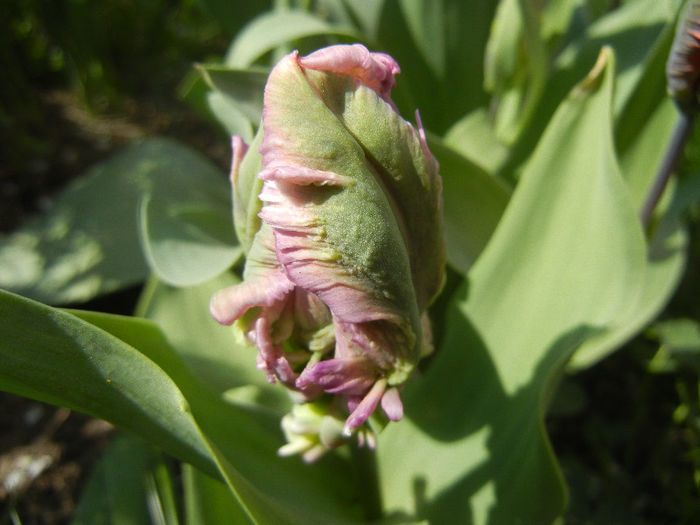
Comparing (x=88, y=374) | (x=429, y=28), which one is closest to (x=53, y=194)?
(x=429, y=28)

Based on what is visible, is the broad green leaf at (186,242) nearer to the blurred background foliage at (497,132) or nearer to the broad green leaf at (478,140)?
the blurred background foliage at (497,132)

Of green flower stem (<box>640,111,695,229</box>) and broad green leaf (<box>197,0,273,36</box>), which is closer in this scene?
green flower stem (<box>640,111,695,229</box>)

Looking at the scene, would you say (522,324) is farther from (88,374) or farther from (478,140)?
(88,374)

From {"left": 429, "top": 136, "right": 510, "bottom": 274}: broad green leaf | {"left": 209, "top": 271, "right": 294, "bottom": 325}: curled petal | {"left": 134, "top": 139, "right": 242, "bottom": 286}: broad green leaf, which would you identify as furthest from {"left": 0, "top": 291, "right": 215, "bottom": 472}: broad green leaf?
{"left": 429, "top": 136, "right": 510, "bottom": 274}: broad green leaf

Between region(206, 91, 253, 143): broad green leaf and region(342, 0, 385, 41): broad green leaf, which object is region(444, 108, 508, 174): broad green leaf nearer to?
region(342, 0, 385, 41): broad green leaf

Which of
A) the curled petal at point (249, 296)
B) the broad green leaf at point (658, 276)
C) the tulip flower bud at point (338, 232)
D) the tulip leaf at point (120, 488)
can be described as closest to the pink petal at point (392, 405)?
the tulip flower bud at point (338, 232)

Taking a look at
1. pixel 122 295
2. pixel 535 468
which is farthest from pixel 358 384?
pixel 122 295
